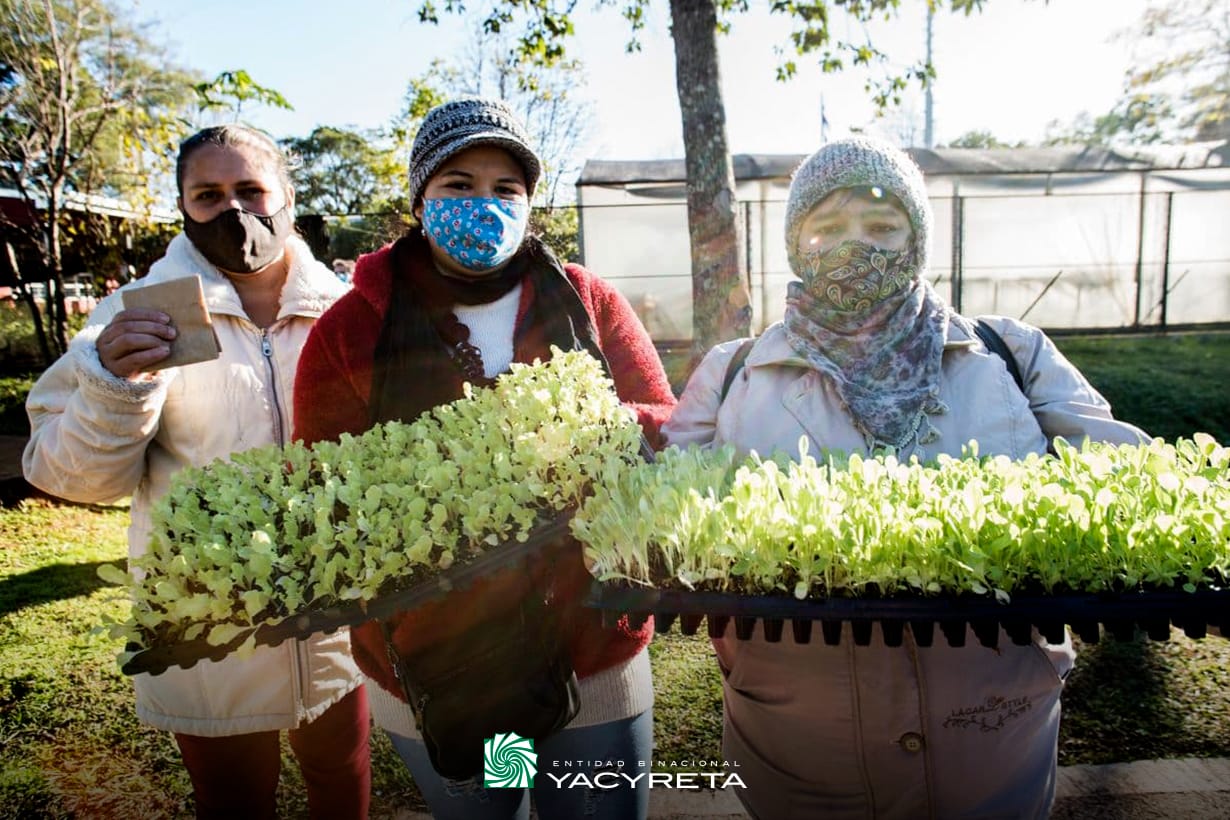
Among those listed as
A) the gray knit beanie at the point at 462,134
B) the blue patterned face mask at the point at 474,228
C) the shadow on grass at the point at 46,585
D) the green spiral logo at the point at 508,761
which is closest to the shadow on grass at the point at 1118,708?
the green spiral logo at the point at 508,761

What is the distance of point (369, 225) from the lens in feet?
49.3

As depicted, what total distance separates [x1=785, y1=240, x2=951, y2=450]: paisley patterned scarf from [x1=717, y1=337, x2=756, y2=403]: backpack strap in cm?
16

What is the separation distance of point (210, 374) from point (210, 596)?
113 cm

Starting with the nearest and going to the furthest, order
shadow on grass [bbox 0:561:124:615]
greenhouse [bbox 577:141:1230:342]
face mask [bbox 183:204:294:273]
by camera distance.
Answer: face mask [bbox 183:204:294:273] → shadow on grass [bbox 0:561:124:615] → greenhouse [bbox 577:141:1230:342]

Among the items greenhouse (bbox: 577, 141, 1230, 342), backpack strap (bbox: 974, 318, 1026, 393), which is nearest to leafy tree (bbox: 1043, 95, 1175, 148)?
greenhouse (bbox: 577, 141, 1230, 342)

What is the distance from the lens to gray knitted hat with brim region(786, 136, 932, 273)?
1.89m

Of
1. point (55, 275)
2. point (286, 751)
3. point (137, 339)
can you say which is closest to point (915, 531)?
point (137, 339)

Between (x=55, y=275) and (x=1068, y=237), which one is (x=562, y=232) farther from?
(x=1068, y=237)

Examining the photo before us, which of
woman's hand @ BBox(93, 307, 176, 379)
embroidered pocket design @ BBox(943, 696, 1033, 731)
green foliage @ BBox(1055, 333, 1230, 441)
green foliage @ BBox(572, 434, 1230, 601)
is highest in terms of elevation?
woman's hand @ BBox(93, 307, 176, 379)

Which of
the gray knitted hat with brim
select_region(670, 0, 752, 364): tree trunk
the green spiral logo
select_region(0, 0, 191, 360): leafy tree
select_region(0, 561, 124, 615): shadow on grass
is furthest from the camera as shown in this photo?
select_region(0, 0, 191, 360): leafy tree

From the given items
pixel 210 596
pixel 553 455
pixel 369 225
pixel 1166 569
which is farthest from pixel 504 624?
pixel 369 225

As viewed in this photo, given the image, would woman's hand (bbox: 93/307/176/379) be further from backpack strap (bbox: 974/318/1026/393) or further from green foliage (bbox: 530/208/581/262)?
green foliage (bbox: 530/208/581/262)

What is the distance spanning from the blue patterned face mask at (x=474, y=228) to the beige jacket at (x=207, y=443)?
57 cm

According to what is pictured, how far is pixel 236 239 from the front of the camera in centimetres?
220
